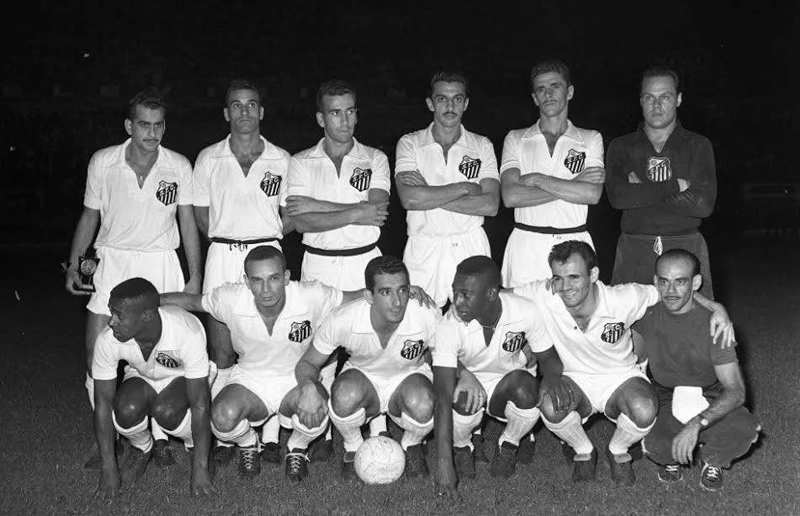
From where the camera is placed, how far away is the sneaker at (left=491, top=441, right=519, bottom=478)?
4.58 meters

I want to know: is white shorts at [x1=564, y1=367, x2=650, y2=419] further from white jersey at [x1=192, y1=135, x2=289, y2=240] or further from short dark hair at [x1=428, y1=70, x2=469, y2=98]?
white jersey at [x1=192, y1=135, x2=289, y2=240]

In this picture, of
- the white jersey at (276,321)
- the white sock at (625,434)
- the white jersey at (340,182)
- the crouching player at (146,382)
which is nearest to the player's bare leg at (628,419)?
the white sock at (625,434)

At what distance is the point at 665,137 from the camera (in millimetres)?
5059

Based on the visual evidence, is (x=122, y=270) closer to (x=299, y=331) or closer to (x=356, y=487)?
(x=299, y=331)

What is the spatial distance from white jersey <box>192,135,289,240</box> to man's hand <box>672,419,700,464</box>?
251cm

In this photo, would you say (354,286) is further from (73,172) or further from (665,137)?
(73,172)

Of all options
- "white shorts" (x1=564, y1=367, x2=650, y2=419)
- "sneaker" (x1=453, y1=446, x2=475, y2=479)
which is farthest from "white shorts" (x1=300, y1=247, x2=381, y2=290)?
"white shorts" (x1=564, y1=367, x2=650, y2=419)

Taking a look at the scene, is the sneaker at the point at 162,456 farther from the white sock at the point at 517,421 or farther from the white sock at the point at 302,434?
the white sock at the point at 517,421

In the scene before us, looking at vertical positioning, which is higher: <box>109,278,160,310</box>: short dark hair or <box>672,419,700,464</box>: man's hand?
<box>109,278,160,310</box>: short dark hair

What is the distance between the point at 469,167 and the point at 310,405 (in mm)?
1681

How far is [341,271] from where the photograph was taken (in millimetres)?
5199

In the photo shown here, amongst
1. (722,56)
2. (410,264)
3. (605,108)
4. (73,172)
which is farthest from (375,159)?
(722,56)

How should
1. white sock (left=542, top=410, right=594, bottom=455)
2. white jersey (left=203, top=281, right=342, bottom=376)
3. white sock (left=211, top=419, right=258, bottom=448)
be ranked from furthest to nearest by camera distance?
white jersey (left=203, top=281, right=342, bottom=376), white sock (left=211, top=419, right=258, bottom=448), white sock (left=542, top=410, right=594, bottom=455)

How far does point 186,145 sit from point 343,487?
1460 centimetres
